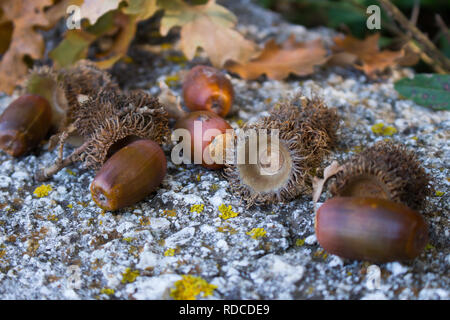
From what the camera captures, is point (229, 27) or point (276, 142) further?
point (229, 27)

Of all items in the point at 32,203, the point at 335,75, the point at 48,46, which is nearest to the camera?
the point at 32,203

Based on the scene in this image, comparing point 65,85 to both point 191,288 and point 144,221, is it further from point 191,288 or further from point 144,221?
point 191,288

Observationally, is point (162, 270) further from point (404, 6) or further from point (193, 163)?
point (404, 6)

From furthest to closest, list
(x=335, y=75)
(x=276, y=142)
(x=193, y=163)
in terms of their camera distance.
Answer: (x=335, y=75) → (x=193, y=163) → (x=276, y=142)

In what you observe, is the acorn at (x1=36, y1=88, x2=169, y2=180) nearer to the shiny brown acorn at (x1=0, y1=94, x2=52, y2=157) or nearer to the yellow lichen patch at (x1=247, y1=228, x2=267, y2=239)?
the shiny brown acorn at (x1=0, y1=94, x2=52, y2=157)
